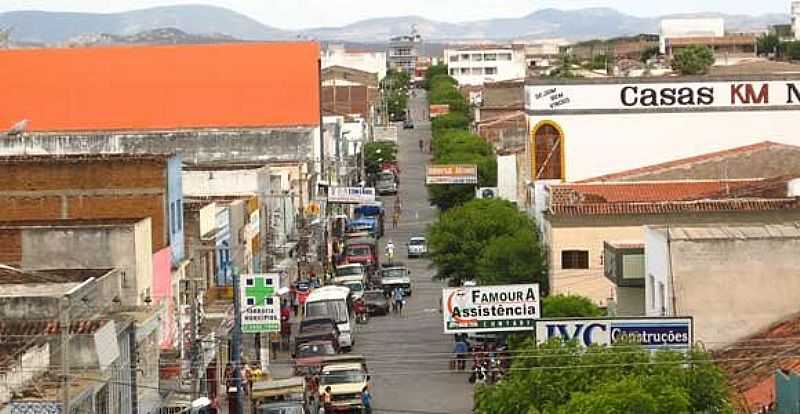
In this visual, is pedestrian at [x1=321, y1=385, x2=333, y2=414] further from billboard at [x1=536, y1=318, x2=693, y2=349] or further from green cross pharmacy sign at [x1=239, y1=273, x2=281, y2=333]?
billboard at [x1=536, y1=318, x2=693, y2=349]

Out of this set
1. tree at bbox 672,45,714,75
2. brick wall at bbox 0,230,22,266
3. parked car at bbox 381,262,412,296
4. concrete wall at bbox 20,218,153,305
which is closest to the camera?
concrete wall at bbox 20,218,153,305

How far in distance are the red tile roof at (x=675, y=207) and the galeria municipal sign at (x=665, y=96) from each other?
1209 cm

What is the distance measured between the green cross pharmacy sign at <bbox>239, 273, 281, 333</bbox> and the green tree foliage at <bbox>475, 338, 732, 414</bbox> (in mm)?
15546

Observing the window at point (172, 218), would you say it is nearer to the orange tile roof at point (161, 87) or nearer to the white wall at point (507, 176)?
the white wall at point (507, 176)

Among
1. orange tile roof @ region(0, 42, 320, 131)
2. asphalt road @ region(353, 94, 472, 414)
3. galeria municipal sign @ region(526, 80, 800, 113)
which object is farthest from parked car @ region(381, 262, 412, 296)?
orange tile roof @ region(0, 42, 320, 131)

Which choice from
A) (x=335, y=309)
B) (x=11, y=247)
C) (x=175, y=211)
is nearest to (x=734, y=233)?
(x=11, y=247)

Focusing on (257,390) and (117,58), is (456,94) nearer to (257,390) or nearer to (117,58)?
(117,58)

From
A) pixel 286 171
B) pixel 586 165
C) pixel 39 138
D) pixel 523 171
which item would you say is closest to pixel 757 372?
pixel 586 165

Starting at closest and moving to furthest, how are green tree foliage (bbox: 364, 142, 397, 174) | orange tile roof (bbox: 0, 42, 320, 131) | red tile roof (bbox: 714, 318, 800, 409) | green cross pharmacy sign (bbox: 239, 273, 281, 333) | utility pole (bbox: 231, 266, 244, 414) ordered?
1. red tile roof (bbox: 714, 318, 800, 409)
2. utility pole (bbox: 231, 266, 244, 414)
3. green cross pharmacy sign (bbox: 239, 273, 281, 333)
4. orange tile roof (bbox: 0, 42, 320, 131)
5. green tree foliage (bbox: 364, 142, 397, 174)

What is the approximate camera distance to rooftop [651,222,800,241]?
100 feet

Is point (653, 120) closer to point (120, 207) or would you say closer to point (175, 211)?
point (175, 211)

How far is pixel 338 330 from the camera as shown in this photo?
164 ft

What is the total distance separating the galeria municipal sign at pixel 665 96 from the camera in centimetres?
6138

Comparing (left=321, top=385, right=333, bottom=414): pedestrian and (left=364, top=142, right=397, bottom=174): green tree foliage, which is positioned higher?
(left=364, top=142, right=397, bottom=174): green tree foliage
